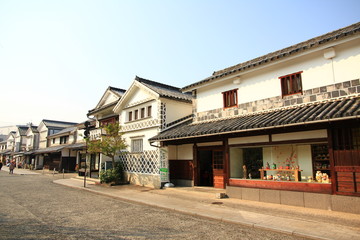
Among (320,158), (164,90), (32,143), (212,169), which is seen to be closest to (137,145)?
(164,90)

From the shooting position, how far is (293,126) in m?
9.30

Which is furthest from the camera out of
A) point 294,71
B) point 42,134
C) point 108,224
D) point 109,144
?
point 42,134

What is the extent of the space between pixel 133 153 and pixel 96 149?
9.09 feet

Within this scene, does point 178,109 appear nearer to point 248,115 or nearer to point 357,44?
point 248,115

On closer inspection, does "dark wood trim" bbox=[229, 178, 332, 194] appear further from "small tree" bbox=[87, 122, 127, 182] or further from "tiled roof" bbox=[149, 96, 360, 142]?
"small tree" bbox=[87, 122, 127, 182]

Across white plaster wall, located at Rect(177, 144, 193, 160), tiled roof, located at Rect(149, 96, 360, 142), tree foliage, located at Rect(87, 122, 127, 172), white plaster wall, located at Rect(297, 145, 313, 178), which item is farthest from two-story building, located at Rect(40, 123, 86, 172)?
white plaster wall, located at Rect(297, 145, 313, 178)

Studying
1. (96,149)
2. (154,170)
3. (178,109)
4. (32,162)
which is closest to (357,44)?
(178,109)

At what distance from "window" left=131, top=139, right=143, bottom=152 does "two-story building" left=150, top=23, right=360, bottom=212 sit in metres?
4.18

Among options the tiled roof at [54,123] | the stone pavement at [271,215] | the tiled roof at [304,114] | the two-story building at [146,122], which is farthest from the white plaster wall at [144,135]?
the tiled roof at [54,123]

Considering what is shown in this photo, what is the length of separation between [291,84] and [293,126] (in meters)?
2.70

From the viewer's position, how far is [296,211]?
8523mm

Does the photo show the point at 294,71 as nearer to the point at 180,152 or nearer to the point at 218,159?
the point at 218,159

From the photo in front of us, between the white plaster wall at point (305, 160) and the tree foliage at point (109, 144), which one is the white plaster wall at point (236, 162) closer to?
the white plaster wall at point (305, 160)

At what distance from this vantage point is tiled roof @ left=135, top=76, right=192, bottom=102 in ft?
55.2
